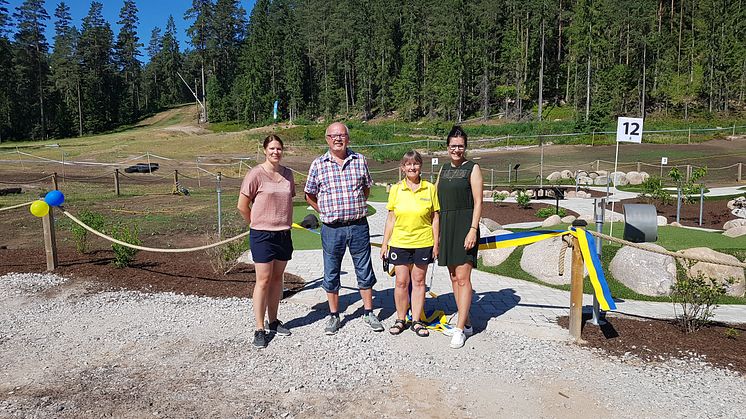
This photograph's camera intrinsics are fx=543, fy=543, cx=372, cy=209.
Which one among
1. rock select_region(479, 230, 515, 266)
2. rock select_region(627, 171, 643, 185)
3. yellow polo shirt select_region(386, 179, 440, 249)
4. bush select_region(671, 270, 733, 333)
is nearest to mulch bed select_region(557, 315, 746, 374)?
bush select_region(671, 270, 733, 333)

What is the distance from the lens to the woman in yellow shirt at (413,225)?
468cm

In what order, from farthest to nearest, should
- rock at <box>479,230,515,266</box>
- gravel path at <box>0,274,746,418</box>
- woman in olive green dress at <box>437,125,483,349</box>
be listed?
rock at <box>479,230,515,266</box>, woman in olive green dress at <box>437,125,483,349</box>, gravel path at <box>0,274,746,418</box>

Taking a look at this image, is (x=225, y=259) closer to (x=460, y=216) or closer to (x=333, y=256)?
(x=333, y=256)

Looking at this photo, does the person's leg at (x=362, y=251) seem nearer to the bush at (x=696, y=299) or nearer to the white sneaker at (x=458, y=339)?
the white sneaker at (x=458, y=339)

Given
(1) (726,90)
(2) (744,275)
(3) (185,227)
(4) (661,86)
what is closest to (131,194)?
(3) (185,227)

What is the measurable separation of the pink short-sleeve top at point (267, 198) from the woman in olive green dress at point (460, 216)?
1388mm

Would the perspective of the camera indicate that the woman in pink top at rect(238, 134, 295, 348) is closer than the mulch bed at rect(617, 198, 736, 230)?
Yes

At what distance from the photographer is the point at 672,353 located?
4434mm

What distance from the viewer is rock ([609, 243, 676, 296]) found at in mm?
6573

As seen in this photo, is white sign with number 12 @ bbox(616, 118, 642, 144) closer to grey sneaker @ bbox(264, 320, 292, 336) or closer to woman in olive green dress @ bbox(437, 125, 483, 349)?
woman in olive green dress @ bbox(437, 125, 483, 349)

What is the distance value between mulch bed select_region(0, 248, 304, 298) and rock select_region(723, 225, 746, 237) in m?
7.39

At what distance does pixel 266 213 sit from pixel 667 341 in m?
3.65

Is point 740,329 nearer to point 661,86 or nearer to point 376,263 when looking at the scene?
point 376,263

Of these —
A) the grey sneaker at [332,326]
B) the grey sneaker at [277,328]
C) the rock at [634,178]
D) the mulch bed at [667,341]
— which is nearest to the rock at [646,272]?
the mulch bed at [667,341]
